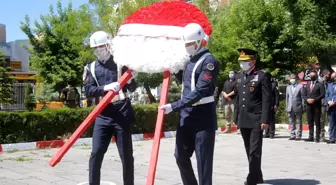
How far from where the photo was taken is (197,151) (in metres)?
4.73

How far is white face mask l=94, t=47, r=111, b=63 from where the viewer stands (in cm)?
531

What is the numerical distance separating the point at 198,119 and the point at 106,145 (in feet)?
3.97

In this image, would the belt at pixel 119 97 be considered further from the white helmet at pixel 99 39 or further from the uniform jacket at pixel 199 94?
the uniform jacket at pixel 199 94

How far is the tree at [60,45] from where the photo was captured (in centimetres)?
2877

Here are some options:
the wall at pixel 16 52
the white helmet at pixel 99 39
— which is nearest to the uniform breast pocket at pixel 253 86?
the white helmet at pixel 99 39

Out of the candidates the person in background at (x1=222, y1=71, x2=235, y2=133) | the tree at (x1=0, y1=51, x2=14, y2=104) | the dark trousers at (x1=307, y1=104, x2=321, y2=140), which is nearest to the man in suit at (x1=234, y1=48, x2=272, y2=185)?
the dark trousers at (x1=307, y1=104, x2=321, y2=140)

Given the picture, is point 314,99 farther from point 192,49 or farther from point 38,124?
point 192,49

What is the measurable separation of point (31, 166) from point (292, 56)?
60.4ft

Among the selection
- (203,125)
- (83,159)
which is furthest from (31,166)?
(203,125)

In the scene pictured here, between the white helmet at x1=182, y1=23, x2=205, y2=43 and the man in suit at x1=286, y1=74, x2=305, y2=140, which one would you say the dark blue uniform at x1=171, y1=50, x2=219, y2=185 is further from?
the man in suit at x1=286, y1=74, x2=305, y2=140

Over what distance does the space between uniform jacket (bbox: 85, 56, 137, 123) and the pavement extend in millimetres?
1594

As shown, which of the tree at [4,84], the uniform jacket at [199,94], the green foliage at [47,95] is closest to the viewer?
the uniform jacket at [199,94]

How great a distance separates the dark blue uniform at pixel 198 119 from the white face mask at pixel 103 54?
41.3 inches

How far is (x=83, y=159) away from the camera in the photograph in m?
9.05
